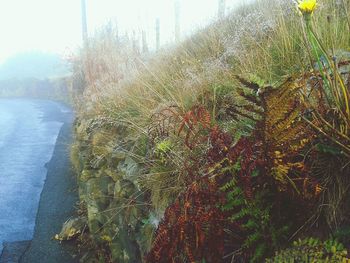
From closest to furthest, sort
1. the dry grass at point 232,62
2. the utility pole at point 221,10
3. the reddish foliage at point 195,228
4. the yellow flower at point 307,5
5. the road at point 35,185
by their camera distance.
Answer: the yellow flower at point 307,5
the reddish foliage at point 195,228
the dry grass at point 232,62
the road at point 35,185
the utility pole at point 221,10

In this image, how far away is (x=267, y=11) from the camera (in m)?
4.12

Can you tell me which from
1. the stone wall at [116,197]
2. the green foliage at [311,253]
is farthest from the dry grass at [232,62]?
the green foliage at [311,253]

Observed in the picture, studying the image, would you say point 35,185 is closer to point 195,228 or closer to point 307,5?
point 195,228

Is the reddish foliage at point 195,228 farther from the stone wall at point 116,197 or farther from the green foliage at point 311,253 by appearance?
the stone wall at point 116,197

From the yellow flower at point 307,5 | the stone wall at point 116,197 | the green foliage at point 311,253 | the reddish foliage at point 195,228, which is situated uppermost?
the yellow flower at point 307,5

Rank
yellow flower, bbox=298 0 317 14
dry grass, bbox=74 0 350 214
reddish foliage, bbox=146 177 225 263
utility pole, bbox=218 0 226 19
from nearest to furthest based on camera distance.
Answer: yellow flower, bbox=298 0 317 14 → reddish foliage, bbox=146 177 225 263 → dry grass, bbox=74 0 350 214 → utility pole, bbox=218 0 226 19

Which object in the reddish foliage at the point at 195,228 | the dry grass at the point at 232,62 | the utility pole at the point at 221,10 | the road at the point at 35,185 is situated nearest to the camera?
the reddish foliage at the point at 195,228

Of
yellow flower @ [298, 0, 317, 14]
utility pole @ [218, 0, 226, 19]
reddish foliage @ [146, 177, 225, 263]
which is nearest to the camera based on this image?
yellow flower @ [298, 0, 317, 14]

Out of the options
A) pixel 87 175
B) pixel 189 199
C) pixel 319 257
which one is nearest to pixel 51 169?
pixel 87 175

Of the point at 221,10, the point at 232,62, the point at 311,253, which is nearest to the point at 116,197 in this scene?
the point at 232,62

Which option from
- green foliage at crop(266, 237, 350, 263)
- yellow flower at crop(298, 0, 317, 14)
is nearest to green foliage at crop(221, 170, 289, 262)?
green foliage at crop(266, 237, 350, 263)

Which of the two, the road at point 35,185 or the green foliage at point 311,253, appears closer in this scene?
the green foliage at point 311,253

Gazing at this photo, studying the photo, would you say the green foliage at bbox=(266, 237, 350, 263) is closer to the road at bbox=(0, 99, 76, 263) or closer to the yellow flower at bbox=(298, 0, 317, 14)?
the yellow flower at bbox=(298, 0, 317, 14)

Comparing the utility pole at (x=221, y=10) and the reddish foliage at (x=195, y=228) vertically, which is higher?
the utility pole at (x=221, y=10)
